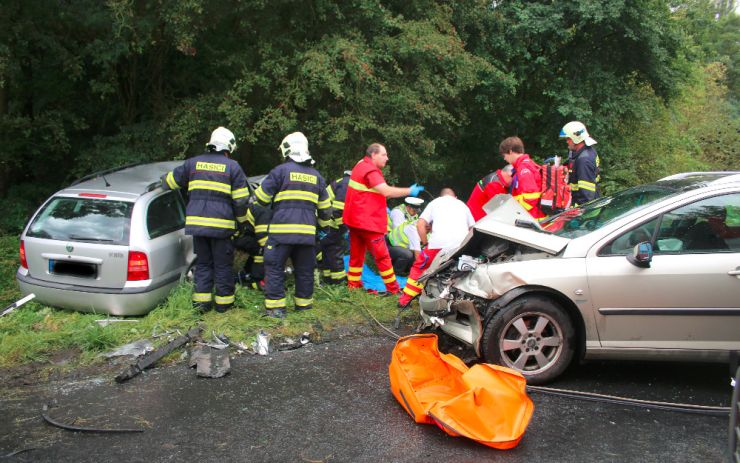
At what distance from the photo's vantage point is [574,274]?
4.41 m

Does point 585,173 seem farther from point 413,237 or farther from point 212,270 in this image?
point 212,270

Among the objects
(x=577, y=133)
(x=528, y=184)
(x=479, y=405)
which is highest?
(x=577, y=133)

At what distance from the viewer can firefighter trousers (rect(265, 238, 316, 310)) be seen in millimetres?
5941

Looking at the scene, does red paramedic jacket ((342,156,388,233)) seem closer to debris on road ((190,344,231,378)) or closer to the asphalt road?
the asphalt road

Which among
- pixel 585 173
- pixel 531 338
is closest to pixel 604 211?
pixel 531 338

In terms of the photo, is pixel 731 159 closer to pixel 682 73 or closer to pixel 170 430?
pixel 682 73

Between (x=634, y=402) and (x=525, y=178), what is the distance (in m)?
3.09

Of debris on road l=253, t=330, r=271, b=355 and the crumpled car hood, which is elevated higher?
the crumpled car hood

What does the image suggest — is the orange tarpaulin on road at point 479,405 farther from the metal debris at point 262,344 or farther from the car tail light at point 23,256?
the car tail light at point 23,256

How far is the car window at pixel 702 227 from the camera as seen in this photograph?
14.4ft

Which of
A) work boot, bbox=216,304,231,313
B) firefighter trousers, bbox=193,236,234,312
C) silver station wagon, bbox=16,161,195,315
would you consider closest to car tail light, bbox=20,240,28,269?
silver station wagon, bbox=16,161,195,315

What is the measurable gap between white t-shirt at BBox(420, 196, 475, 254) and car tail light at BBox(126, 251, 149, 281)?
284cm

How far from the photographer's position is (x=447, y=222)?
6.23 m

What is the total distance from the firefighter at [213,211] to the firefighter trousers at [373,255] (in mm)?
1387
